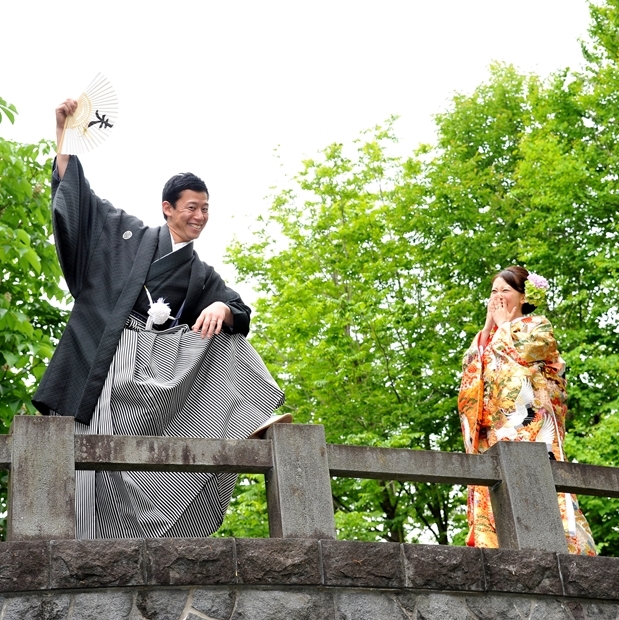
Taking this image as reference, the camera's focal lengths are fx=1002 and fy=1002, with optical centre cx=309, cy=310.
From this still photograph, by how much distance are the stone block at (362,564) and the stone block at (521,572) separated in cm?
51

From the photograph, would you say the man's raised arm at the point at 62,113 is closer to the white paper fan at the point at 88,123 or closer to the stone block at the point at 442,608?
the white paper fan at the point at 88,123

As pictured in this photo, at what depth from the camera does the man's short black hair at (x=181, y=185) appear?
17.4 ft

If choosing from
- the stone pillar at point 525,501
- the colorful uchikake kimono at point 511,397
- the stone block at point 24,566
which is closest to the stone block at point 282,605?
the stone block at point 24,566

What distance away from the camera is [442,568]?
4.78 metres

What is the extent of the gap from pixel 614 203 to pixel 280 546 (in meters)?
9.63

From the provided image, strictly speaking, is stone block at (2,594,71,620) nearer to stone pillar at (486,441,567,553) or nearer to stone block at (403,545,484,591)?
stone block at (403,545,484,591)

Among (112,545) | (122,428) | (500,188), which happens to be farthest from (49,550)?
(500,188)

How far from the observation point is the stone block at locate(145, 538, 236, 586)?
426 centimetres

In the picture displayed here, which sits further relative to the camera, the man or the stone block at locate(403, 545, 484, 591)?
the man

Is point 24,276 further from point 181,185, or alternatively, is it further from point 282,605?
point 282,605

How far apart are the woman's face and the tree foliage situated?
16.7 feet

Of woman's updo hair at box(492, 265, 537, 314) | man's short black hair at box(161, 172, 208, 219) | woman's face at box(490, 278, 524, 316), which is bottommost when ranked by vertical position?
woman's face at box(490, 278, 524, 316)

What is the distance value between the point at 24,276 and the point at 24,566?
486cm

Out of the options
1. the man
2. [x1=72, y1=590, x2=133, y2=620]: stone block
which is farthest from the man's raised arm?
[x1=72, y1=590, x2=133, y2=620]: stone block
